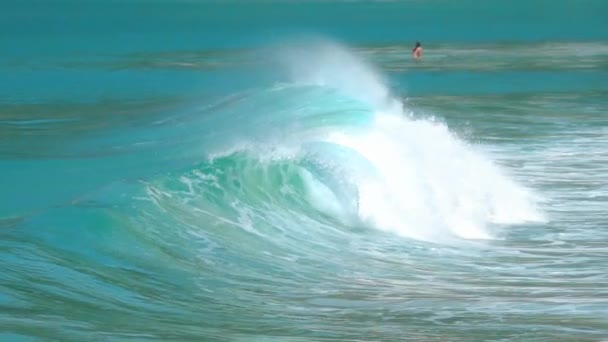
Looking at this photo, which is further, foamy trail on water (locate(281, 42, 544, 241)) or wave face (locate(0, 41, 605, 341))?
foamy trail on water (locate(281, 42, 544, 241))

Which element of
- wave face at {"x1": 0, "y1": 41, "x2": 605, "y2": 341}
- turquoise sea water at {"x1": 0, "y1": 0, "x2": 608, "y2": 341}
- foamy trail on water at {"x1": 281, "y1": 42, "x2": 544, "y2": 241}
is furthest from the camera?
foamy trail on water at {"x1": 281, "y1": 42, "x2": 544, "y2": 241}

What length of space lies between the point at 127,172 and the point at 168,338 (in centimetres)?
922

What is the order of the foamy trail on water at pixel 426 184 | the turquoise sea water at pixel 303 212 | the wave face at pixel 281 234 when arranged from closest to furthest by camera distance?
1. the wave face at pixel 281 234
2. the turquoise sea water at pixel 303 212
3. the foamy trail on water at pixel 426 184

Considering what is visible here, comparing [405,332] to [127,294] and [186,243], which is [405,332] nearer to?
[127,294]

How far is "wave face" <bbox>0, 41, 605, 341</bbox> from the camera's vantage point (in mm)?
12617

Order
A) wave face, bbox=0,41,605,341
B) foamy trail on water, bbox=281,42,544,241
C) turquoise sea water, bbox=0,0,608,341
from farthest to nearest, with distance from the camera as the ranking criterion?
foamy trail on water, bbox=281,42,544,241
turquoise sea water, bbox=0,0,608,341
wave face, bbox=0,41,605,341

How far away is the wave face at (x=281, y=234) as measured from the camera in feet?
41.4

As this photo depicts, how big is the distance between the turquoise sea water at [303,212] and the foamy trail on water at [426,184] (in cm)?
4

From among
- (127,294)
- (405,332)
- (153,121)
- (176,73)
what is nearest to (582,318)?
(405,332)

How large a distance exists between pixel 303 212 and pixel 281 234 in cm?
129

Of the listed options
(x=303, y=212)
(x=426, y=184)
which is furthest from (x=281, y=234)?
(x=426, y=184)

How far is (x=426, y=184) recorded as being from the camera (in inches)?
822

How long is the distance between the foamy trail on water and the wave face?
0.04 m

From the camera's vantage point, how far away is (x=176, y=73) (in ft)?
153
